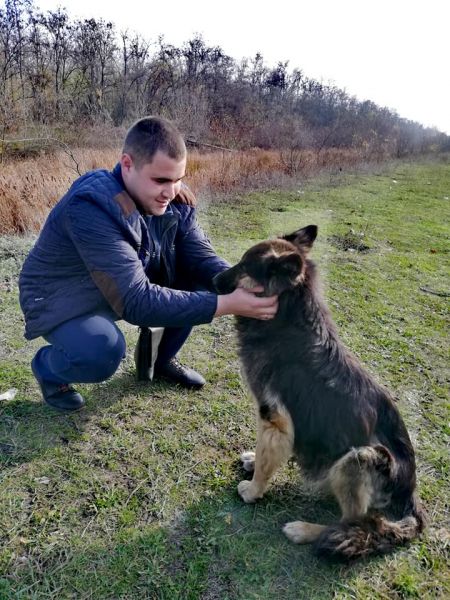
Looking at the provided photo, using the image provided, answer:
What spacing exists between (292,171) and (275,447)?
14129mm

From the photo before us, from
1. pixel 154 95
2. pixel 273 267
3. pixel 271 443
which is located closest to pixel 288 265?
pixel 273 267

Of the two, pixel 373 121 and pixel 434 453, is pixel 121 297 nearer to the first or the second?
pixel 434 453

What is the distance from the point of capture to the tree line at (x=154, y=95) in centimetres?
1752

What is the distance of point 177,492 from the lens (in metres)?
2.69

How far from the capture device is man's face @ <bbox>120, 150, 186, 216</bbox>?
2.67 m

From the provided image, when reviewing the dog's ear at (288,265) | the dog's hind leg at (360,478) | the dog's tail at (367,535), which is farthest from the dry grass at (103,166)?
the dog's tail at (367,535)

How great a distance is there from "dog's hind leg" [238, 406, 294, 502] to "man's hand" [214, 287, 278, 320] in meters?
0.59

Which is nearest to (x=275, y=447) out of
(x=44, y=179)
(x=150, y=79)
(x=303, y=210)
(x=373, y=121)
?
(x=44, y=179)

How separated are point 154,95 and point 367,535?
21920 mm

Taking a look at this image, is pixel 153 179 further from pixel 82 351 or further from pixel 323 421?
pixel 323 421

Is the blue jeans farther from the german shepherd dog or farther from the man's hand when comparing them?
the german shepherd dog

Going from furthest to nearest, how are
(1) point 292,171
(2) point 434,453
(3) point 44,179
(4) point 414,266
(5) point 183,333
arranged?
1. (1) point 292,171
2. (3) point 44,179
3. (4) point 414,266
4. (5) point 183,333
5. (2) point 434,453

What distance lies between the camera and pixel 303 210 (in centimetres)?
1090

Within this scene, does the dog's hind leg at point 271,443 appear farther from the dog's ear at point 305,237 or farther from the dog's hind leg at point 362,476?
the dog's ear at point 305,237
